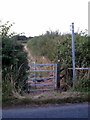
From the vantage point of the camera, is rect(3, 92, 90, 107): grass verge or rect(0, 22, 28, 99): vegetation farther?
rect(0, 22, 28, 99): vegetation

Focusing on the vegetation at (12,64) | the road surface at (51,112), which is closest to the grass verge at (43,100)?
the road surface at (51,112)

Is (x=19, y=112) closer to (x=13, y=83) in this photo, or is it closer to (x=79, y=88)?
(x=13, y=83)

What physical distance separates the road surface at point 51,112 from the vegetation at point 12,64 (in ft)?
5.15

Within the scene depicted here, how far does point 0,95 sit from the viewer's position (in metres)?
8.71

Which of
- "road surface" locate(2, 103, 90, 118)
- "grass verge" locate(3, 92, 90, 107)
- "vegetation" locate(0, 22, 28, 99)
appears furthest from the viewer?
"vegetation" locate(0, 22, 28, 99)

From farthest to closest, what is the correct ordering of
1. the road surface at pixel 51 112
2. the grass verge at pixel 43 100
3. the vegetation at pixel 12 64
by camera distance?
1. the vegetation at pixel 12 64
2. the grass verge at pixel 43 100
3. the road surface at pixel 51 112

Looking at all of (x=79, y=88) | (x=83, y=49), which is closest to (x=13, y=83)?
(x=79, y=88)

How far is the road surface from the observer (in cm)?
692

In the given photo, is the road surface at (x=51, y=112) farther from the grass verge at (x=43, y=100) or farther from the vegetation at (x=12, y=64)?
the vegetation at (x=12, y=64)

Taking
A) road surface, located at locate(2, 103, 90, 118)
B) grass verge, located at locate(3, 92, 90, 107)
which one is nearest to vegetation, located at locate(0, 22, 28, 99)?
grass verge, located at locate(3, 92, 90, 107)

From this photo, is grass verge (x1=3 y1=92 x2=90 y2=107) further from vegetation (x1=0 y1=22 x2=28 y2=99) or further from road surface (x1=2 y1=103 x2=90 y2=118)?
vegetation (x1=0 y1=22 x2=28 y2=99)

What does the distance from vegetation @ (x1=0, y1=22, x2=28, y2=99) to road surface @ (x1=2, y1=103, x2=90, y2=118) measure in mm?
1569

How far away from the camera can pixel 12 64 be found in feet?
34.0

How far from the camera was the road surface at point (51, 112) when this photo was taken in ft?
22.7
